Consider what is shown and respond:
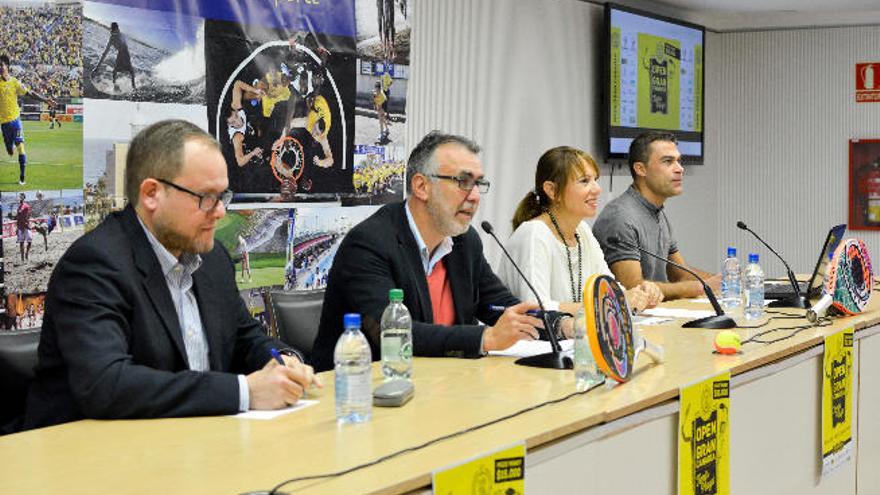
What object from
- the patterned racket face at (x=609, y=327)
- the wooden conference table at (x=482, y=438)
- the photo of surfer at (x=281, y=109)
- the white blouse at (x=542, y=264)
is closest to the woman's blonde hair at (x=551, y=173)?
the white blouse at (x=542, y=264)

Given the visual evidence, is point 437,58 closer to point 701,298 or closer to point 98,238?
point 701,298

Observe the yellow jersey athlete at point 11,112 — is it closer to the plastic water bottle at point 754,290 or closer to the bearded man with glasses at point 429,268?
the bearded man with glasses at point 429,268

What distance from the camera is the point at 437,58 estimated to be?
18.1 feet

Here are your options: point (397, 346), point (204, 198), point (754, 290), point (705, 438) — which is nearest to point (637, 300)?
point (754, 290)

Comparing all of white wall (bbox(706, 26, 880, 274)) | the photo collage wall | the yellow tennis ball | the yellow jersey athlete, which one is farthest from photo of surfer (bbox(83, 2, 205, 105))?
white wall (bbox(706, 26, 880, 274))

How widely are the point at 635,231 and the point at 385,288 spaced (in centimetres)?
196

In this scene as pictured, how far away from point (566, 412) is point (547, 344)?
2.94ft

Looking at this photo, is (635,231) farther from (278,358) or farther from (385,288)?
(278,358)

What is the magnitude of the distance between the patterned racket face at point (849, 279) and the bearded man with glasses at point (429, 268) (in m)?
1.14

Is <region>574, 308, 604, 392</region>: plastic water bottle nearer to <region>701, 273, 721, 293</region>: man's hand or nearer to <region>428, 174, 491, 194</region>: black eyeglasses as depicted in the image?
<region>428, 174, 491, 194</region>: black eyeglasses

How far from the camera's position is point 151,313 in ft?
7.23

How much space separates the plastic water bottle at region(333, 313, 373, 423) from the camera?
201cm

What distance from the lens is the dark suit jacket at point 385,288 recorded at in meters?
2.80

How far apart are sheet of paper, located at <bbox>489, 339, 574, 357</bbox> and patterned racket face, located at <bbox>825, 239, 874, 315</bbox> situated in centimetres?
107
